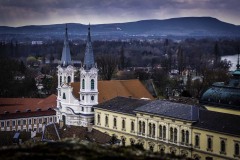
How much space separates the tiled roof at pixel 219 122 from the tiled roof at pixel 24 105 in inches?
1081

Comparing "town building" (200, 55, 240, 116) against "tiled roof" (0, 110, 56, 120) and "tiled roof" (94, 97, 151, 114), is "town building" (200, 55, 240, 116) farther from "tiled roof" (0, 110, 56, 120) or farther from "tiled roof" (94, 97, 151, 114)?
"tiled roof" (0, 110, 56, 120)

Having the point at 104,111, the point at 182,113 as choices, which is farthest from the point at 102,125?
the point at 182,113

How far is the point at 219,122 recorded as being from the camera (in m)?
41.8

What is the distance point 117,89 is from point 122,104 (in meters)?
6.95

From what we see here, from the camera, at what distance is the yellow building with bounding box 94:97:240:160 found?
134 feet

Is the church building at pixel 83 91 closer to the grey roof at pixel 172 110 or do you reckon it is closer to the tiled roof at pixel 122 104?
the tiled roof at pixel 122 104

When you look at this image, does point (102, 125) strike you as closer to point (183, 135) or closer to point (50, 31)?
point (183, 135)

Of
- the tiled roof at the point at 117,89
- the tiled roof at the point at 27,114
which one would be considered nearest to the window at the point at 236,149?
the tiled roof at the point at 117,89

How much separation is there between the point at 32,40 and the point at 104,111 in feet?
485

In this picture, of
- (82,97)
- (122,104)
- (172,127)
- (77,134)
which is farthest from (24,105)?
(172,127)

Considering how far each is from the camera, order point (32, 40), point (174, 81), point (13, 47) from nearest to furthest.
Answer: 1. point (174, 81)
2. point (13, 47)
3. point (32, 40)

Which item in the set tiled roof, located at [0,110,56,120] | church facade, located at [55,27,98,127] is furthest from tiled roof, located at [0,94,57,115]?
church facade, located at [55,27,98,127]

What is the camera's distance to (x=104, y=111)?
54.0 meters

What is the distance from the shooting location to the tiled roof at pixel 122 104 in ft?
170
